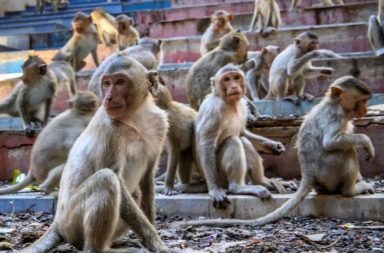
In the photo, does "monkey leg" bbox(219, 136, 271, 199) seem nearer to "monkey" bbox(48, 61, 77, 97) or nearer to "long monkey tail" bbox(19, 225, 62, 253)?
"long monkey tail" bbox(19, 225, 62, 253)

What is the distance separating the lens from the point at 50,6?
26.2m

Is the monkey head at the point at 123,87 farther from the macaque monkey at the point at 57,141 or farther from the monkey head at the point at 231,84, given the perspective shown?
the macaque monkey at the point at 57,141

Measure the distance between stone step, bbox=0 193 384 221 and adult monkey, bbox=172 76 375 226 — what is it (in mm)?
163

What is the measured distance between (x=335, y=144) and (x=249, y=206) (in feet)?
3.61

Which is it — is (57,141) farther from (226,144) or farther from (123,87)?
(123,87)

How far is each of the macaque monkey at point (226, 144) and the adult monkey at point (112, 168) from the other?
2.33m

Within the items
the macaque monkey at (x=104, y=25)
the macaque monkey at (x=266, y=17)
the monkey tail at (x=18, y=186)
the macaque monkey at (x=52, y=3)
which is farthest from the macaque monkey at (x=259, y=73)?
the macaque monkey at (x=52, y=3)

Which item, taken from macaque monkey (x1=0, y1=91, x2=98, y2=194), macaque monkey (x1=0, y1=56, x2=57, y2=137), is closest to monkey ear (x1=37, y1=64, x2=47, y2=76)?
macaque monkey (x1=0, y1=56, x2=57, y2=137)

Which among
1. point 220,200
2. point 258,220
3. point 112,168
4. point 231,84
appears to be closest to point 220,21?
point 231,84

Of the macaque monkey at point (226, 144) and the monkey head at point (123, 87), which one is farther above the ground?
the monkey head at point (123, 87)

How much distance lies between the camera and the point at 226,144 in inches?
305

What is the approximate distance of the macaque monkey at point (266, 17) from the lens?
1567cm

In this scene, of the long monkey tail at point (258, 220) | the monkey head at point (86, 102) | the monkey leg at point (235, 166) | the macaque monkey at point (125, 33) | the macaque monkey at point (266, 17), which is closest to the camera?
the long monkey tail at point (258, 220)

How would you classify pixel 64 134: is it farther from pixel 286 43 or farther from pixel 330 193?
pixel 286 43
